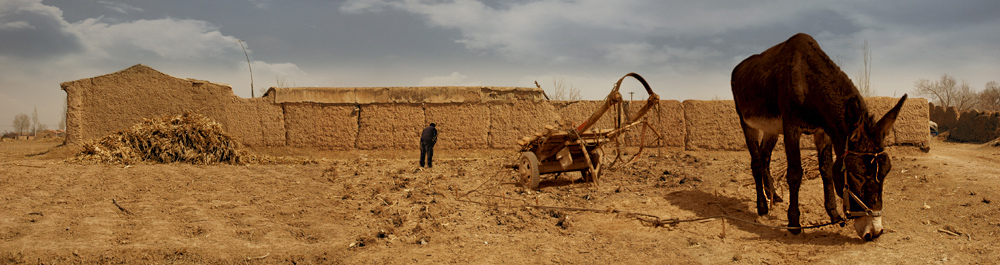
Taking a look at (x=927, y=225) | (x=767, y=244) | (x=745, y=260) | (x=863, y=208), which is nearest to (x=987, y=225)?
(x=927, y=225)

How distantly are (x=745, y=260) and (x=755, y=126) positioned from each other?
1.97 metres

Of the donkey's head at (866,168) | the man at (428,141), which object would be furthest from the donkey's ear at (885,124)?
the man at (428,141)

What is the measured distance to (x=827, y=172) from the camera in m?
5.12

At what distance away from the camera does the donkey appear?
160 inches

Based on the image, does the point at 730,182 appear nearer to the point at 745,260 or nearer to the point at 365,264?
the point at 745,260

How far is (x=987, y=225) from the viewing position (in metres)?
Result: 4.72

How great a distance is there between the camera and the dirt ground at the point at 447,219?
4297mm

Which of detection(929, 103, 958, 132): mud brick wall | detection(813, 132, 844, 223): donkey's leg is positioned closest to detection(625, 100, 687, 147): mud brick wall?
detection(813, 132, 844, 223): donkey's leg

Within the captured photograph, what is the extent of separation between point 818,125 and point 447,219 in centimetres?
358

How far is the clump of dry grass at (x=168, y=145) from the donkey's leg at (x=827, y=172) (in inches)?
342

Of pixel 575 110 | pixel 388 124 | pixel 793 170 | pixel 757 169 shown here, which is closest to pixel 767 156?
pixel 757 169

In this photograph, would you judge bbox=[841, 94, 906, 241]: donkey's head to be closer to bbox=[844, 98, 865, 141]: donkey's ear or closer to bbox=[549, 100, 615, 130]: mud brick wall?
bbox=[844, 98, 865, 141]: donkey's ear

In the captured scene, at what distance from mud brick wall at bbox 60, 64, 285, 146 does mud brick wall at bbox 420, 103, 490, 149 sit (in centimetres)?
319

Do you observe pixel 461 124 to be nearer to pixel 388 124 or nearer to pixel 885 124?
pixel 388 124
